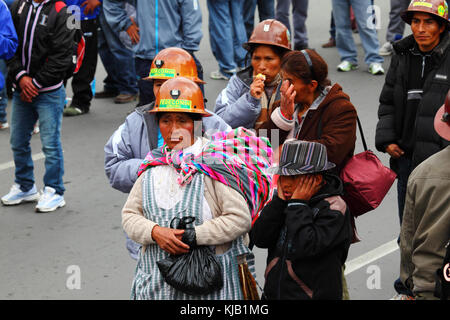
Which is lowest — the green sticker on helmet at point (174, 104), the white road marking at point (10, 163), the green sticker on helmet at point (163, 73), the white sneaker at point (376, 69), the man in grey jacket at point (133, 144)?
the white road marking at point (10, 163)

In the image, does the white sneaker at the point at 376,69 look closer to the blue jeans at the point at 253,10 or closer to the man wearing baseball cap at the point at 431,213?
the blue jeans at the point at 253,10

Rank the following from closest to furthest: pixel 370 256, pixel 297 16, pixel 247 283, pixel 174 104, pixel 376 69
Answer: pixel 247 283
pixel 174 104
pixel 370 256
pixel 376 69
pixel 297 16

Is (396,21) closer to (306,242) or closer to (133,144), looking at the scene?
(133,144)

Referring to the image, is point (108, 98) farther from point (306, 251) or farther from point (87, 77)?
point (306, 251)

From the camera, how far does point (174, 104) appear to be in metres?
4.09

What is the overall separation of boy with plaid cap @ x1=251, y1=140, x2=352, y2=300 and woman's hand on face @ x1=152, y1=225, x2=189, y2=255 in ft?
1.22

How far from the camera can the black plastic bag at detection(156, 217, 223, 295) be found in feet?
12.4

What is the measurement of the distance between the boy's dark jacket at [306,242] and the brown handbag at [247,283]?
0.25 m

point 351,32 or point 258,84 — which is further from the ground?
point 258,84

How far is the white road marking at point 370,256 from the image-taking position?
590 centimetres

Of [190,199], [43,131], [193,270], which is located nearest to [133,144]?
[190,199]

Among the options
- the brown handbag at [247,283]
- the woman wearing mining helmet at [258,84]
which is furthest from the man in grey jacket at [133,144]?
the brown handbag at [247,283]

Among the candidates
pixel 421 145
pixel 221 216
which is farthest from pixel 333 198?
pixel 421 145

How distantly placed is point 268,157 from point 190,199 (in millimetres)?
519
